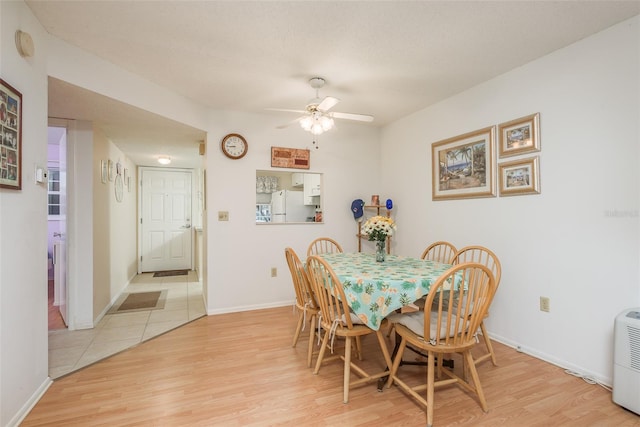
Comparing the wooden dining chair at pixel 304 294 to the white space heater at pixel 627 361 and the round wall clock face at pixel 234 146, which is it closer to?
the round wall clock face at pixel 234 146

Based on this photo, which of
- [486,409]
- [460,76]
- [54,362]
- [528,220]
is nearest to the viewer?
[486,409]

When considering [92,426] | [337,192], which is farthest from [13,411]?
[337,192]

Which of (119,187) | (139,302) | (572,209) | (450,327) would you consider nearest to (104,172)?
(119,187)

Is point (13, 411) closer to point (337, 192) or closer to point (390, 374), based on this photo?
point (390, 374)

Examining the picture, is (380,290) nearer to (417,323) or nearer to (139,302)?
(417,323)

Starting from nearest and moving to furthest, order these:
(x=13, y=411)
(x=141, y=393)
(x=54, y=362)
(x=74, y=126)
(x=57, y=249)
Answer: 1. (x=13, y=411)
2. (x=141, y=393)
3. (x=54, y=362)
4. (x=74, y=126)
5. (x=57, y=249)

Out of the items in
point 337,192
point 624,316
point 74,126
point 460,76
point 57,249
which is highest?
point 460,76

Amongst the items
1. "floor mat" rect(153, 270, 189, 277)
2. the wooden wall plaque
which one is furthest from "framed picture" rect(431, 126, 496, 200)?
"floor mat" rect(153, 270, 189, 277)

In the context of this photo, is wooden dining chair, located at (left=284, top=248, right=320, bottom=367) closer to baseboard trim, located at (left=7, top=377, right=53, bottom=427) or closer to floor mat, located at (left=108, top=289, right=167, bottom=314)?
baseboard trim, located at (left=7, top=377, right=53, bottom=427)

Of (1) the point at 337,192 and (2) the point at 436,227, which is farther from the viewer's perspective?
(1) the point at 337,192

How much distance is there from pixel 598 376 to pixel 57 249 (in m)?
4.93

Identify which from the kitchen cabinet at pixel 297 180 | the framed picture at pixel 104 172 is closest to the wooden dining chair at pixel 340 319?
the framed picture at pixel 104 172

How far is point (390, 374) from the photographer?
2.00m

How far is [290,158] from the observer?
389 cm
